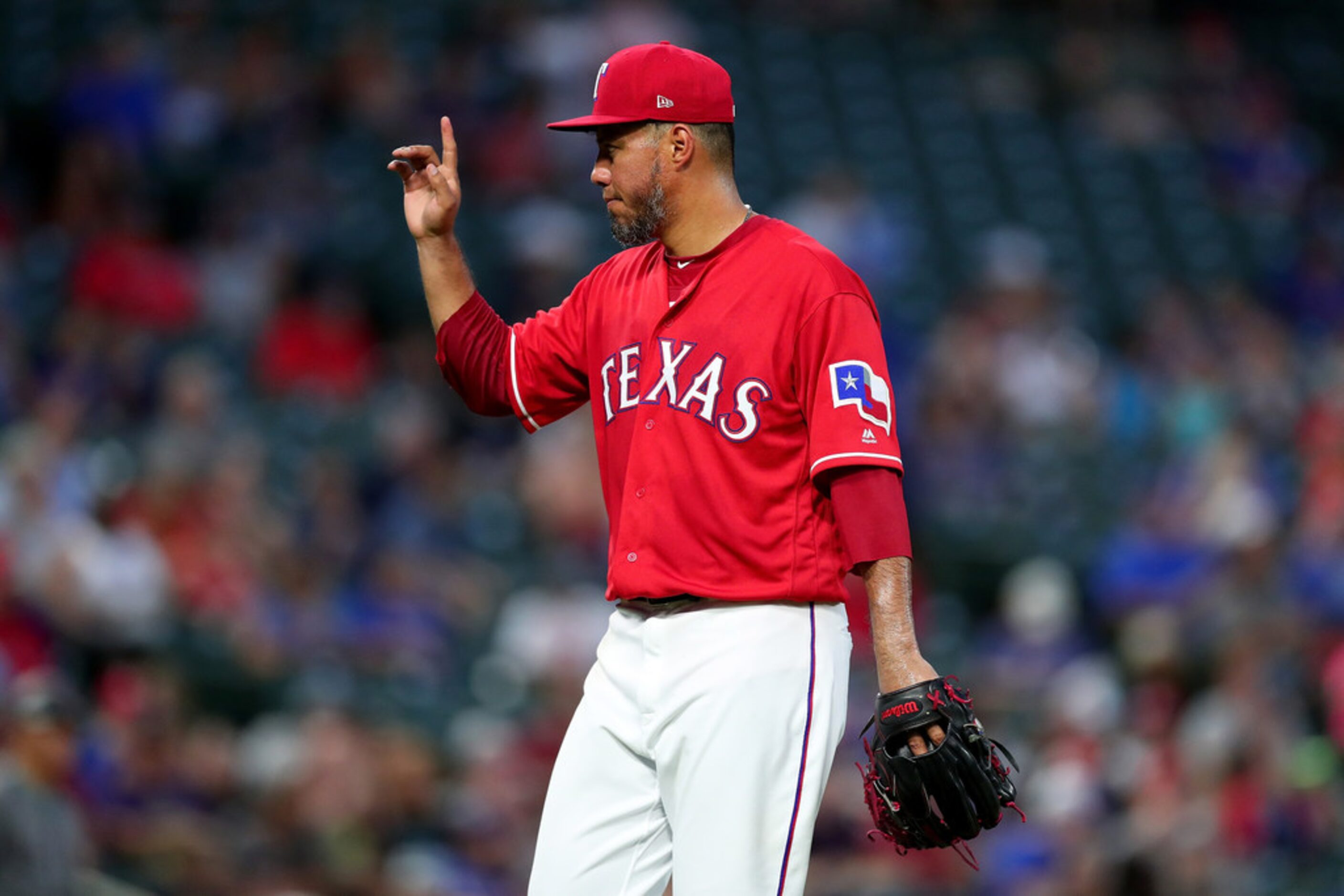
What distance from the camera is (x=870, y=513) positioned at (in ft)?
10.1

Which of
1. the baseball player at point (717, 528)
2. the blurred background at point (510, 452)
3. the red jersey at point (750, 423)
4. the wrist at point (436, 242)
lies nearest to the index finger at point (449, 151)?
the wrist at point (436, 242)

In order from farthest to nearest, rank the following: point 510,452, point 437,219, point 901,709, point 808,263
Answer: point 510,452
point 437,219
point 808,263
point 901,709

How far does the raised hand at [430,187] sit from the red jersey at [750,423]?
486mm

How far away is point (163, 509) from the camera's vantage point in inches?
309

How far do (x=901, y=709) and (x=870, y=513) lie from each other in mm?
331

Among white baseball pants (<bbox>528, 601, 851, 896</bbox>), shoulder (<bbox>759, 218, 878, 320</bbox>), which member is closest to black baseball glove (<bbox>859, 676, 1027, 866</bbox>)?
white baseball pants (<bbox>528, 601, 851, 896</bbox>)

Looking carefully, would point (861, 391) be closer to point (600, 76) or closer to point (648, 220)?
point (648, 220)

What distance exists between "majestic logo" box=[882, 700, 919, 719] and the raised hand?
1.26 m

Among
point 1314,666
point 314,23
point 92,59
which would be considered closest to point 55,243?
point 92,59

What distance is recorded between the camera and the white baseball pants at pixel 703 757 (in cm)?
314

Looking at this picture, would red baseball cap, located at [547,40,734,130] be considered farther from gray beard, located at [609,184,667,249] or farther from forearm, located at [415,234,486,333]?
forearm, located at [415,234,486,333]

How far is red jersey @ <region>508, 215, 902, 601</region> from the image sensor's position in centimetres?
319

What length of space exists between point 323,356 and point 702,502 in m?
6.37

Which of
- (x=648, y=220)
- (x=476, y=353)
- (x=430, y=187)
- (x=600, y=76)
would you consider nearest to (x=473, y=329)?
(x=476, y=353)
